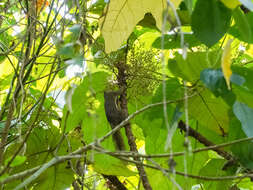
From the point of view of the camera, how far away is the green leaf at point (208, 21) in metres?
0.59

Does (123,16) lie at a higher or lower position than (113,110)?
higher

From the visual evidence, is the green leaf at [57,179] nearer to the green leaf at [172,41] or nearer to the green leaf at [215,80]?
the green leaf at [172,41]

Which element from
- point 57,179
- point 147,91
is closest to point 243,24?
point 147,91

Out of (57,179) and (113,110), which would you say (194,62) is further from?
(57,179)

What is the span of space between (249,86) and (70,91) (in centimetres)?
31

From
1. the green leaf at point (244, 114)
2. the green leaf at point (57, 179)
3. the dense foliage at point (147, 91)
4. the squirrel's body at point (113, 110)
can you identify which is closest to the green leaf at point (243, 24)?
the dense foliage at point (147, 91)

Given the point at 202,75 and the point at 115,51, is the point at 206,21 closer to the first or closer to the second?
the point at 202,75

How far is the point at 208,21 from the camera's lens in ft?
1.95

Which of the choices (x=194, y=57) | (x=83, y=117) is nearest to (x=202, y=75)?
(x=194, y=57)

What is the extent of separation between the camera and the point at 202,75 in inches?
20.3

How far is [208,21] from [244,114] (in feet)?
0.54

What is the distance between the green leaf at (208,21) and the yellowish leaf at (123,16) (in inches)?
6.9

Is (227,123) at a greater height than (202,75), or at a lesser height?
lesser

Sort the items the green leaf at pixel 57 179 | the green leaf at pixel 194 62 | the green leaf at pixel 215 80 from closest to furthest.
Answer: the green leaf at pixel 215 80
the green leaf at pixel 194 62
the green leaf at pixel 57 179
